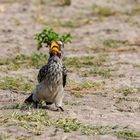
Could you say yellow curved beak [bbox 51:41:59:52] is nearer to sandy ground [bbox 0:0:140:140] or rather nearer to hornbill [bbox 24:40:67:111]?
hornbill [bbox 24:40:67:111]

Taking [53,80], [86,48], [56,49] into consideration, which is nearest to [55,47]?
[56,49]

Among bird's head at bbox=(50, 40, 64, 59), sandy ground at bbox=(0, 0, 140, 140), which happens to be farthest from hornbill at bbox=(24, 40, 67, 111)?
sandy ground at bbox=(0, 0, 140, 140)

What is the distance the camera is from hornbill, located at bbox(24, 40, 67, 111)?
8734 millimetres

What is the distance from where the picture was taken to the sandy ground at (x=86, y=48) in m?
8.54

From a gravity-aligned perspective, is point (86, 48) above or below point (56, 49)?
below

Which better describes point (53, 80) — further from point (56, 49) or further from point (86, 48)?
point (86, 48)

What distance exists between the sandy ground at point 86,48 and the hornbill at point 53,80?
0.22 meters

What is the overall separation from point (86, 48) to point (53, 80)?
467 centimetres

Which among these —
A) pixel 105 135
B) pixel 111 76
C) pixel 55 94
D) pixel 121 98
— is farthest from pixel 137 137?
pixel 111 76

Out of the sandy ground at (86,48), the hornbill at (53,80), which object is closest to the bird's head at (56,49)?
the hornbill at (53,80)

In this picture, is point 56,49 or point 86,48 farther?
point 86,48

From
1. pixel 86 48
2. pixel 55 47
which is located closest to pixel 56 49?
pixel 55 47

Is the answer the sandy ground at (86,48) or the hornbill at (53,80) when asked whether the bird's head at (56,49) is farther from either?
the sandy ground at (86,48)

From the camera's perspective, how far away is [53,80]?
873cm
